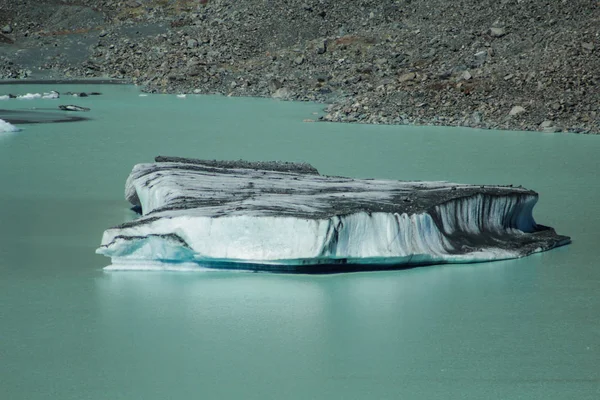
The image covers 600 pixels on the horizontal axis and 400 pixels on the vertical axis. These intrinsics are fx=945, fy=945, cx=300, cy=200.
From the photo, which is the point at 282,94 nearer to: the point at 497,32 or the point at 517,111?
the point at 497,32

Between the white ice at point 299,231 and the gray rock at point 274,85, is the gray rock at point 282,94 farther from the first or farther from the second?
the white ice at point 299,231

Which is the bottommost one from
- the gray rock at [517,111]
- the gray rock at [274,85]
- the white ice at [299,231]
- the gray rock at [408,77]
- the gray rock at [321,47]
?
the white ice at [299,231]

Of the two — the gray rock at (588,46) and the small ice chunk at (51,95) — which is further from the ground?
the small ice chunk at (51,95)

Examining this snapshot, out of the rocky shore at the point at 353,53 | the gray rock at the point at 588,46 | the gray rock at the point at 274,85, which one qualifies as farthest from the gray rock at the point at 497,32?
the gray rock at the point at 274,85

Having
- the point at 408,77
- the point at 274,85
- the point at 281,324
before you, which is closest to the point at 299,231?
the point at 281,324

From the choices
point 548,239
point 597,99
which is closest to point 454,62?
point 597,99

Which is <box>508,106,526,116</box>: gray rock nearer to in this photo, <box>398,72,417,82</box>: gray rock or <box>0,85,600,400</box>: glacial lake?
<box>398,72,417,82</box>: gray rock
